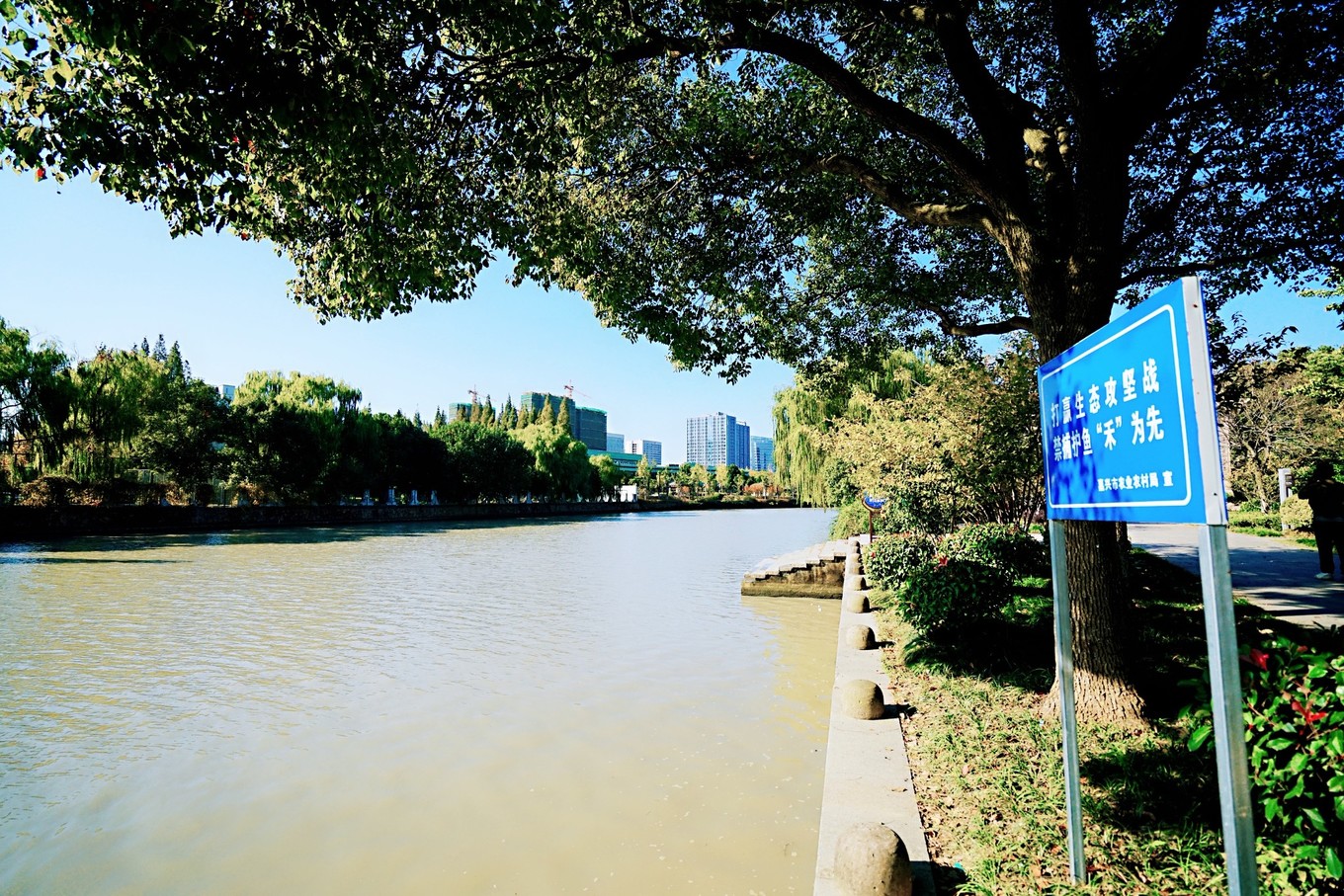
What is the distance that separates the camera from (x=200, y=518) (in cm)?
3388

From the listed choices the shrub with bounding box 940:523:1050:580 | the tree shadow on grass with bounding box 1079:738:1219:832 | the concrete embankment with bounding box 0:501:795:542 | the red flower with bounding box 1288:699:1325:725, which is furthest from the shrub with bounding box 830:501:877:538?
the concrete embankment with bounding box 0:501:795:542

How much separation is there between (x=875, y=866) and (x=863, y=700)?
261 centimetres

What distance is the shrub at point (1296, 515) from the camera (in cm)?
2006

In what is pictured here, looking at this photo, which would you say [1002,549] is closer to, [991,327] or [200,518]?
[991,327]

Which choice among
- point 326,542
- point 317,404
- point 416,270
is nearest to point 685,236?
point 416,270

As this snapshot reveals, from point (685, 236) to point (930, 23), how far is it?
3.75 meters

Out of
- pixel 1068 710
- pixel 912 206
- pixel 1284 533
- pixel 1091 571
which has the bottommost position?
pixel 1068 710

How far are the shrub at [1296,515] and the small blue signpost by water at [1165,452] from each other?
23.3m

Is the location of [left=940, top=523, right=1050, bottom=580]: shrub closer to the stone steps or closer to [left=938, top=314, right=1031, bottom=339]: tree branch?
[left=938, top=314, right=1031, bottom=339]: tree branch

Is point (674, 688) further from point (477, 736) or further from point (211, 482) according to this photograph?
point (211, 482)

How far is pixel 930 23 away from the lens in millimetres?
5109

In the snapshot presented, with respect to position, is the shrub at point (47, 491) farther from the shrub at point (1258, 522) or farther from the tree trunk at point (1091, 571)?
the shrub at point (1258, 522)

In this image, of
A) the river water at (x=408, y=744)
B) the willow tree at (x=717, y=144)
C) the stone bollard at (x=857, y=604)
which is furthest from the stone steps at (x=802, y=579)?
the willow tree at (x=717, y=144)

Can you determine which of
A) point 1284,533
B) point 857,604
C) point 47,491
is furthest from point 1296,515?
point 47,491
